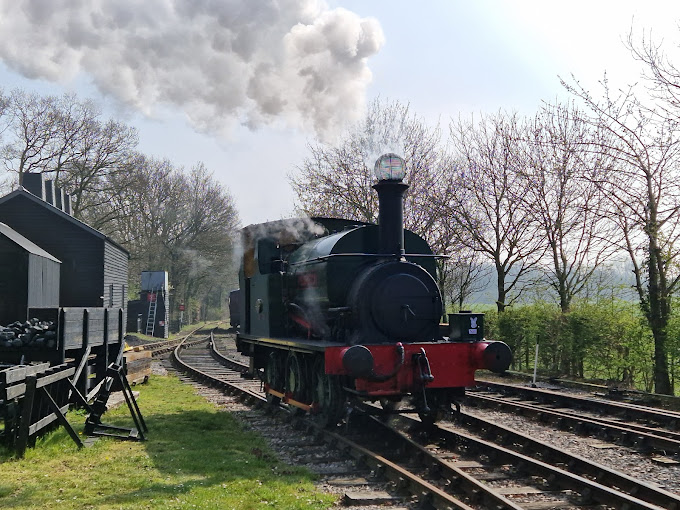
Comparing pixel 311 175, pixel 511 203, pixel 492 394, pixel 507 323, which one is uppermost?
pixel 311 175

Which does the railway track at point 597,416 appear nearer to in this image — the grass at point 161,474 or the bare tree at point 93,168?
the grass at point 161,474

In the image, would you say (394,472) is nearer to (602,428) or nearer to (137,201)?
(602,428)

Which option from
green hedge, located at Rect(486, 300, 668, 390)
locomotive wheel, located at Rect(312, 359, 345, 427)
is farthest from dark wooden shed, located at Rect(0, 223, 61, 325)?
green hedge, located at Rect(486, 300, 668, 390)

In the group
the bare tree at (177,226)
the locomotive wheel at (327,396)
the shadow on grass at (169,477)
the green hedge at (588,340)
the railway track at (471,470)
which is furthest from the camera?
the bare tree at (177,226)

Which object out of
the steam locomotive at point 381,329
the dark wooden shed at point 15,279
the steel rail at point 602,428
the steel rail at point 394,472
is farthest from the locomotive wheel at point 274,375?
the dark wooden shed at point 15,279

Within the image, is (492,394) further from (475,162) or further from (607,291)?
(475,162)

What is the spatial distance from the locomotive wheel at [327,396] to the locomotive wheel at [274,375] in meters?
1.75

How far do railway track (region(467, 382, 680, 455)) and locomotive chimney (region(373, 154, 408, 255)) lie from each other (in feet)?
11.7

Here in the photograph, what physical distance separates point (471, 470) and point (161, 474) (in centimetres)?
322

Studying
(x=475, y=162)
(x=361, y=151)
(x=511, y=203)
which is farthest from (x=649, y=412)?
(x=361, y=151)

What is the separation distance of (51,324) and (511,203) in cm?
1657

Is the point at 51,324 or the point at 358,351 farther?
the point at 51,324

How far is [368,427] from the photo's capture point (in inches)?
353

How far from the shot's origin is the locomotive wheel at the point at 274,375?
1070 centimetres
